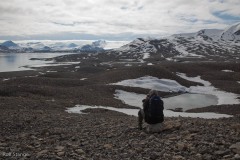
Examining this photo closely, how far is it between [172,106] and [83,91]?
14.0 m

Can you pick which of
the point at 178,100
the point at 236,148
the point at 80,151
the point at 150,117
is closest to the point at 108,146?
the point at 80,151

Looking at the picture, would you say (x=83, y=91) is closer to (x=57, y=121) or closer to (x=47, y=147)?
(x=57, y=121)

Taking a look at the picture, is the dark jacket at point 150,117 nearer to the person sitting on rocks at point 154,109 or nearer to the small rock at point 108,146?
the person sitting on rocks at point 154,109

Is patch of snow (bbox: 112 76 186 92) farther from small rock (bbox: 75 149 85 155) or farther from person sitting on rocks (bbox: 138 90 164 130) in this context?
small rock (bbox: 75 149 85 155)

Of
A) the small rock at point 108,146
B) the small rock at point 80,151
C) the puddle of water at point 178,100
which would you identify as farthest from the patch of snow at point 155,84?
the small rock at point 80,151

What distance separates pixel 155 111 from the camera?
16.6 m

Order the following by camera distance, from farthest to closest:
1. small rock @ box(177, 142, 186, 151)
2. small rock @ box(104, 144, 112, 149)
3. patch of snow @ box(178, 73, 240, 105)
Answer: patch of snow @ box(178, 73, 240, 105) → small rock @ box(104, 144, 112, 149) → small rock @ box(177, 142, 186, 151)

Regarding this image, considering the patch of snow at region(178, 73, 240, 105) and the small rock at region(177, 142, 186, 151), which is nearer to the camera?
the small rock at region(177, 142, 186, 151)

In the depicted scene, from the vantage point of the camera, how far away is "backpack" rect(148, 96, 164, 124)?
16453mm

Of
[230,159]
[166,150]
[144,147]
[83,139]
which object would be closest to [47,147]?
[83,139]

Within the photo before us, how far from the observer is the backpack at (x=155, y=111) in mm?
16453

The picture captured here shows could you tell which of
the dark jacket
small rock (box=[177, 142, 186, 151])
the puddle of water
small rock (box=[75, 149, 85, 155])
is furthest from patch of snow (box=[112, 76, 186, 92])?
small rock (box=[75, 149, 85, 155])

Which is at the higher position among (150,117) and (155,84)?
(150,117)

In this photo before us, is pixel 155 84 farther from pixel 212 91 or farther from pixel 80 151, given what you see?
pixel 80 151
